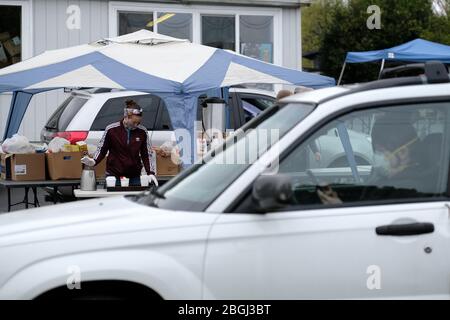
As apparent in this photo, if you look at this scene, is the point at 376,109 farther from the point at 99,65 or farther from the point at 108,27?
the point at 108,27

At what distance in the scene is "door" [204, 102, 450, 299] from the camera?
353cm

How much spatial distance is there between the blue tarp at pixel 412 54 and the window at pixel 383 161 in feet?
37.3

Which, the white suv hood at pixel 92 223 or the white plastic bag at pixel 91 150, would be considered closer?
the white suv hood at pixel 92 223

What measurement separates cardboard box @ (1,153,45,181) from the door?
5.54 m

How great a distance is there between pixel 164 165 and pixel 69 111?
2.21 meters

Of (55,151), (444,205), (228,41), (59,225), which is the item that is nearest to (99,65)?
(55,151)

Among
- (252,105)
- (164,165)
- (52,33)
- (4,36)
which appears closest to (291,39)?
(52,33)

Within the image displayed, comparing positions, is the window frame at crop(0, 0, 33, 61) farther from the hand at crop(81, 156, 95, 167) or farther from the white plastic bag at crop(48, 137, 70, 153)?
the hand at crop(81, 156, 95, 167)

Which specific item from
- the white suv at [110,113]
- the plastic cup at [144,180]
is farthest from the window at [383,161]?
the white suv at [110,113]

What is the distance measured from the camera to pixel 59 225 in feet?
12.1

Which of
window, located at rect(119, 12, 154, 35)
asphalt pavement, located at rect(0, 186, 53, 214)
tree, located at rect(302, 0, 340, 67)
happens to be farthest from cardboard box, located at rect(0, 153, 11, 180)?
tree, located at rect(302, 0, 340, 67)

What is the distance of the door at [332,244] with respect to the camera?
11.6 ft

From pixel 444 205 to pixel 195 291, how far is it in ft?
4.56

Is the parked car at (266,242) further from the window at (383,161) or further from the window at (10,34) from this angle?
the window at (10,34)
